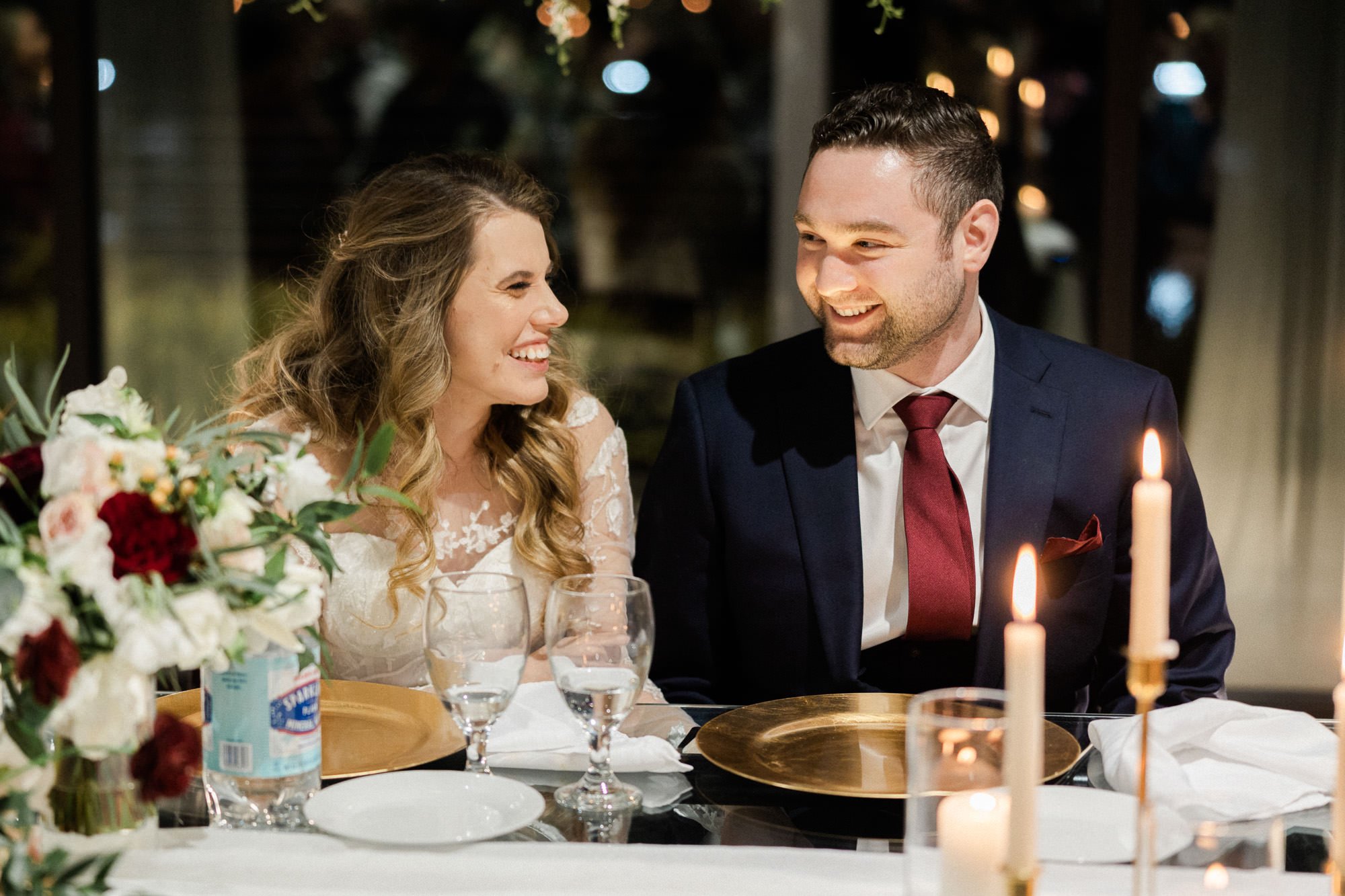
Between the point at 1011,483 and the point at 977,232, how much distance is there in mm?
456

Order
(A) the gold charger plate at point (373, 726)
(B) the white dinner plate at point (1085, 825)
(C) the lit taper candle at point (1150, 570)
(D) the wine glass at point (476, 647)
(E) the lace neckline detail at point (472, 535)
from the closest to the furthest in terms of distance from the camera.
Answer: (C) the lit taper candle at point (1150, 570) < (B) the white dinner plate at point (1085, 825) < (D) the wine glass at point (476, 647) < (A) the gold charger plate at point (373, 726) < (E) the lace neckline detail at point (472, 535)

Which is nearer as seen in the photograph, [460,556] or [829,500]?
[829,500]

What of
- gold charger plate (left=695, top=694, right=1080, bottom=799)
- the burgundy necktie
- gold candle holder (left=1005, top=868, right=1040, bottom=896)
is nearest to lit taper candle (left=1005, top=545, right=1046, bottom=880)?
gold candle holder (left=1005, top=868, right=1040, bottom=896)

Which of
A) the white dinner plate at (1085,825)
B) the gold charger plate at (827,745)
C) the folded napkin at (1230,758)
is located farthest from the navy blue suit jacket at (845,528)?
the white dinner plate at (1085,825)

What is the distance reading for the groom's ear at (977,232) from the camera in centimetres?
235

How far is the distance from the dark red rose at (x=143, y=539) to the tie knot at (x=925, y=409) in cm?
141

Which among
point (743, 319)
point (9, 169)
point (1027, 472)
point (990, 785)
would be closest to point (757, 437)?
point (1027, 472)

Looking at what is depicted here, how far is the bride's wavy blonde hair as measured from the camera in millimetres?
2373

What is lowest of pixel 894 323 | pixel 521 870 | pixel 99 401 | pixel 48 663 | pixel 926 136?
pixel 521 870

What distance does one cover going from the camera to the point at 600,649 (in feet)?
4.66

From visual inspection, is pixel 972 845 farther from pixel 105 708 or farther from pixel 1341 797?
pixel 105 708

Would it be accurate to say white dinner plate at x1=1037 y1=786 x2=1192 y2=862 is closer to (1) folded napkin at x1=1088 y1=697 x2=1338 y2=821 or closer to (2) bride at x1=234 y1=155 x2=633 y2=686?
(1) folded napkin at x1=1088 y1=697 x2=1338 y2=821

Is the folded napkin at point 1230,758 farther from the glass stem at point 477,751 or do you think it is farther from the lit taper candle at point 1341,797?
the glass stem at point 477,751

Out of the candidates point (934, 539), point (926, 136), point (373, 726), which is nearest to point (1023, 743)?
point (373, 726)
